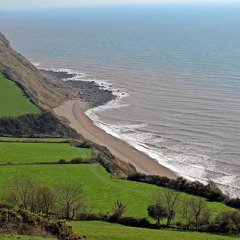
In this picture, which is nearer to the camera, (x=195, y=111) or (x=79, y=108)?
(x=195, y=111)

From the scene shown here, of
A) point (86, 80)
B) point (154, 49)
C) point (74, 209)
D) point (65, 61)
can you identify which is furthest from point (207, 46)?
point (74, 209)

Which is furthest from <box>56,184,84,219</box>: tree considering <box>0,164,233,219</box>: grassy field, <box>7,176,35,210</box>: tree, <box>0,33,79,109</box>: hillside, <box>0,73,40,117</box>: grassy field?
→ <box>0,33,79,109</box>: hillside

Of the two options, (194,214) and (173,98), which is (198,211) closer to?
(194,214)

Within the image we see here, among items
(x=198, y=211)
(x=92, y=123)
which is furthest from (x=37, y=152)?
(x=92, y=123)

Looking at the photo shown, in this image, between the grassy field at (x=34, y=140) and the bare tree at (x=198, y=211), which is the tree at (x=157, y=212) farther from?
the grassy field at (x=34, y=140)

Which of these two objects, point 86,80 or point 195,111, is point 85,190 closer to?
point 195,111

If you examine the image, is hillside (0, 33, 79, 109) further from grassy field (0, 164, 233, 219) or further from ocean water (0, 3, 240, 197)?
grassy field (0, 164, 233, 219)

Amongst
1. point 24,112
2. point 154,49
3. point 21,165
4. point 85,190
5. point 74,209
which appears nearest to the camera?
point 74,209
